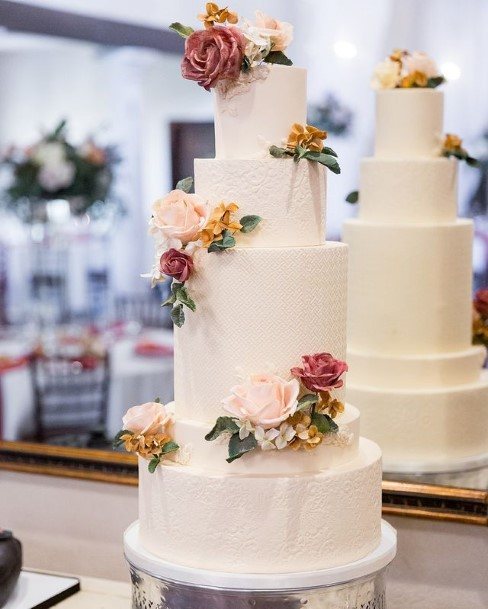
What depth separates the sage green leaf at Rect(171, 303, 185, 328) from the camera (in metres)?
1.89

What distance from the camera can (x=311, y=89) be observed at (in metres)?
3.46

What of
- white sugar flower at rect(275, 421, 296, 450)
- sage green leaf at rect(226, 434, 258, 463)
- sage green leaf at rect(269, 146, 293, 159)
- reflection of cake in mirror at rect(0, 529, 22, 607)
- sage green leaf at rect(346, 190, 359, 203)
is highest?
sage green leaf at rect(269, 146, 293, 159)

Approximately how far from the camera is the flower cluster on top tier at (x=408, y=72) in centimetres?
257

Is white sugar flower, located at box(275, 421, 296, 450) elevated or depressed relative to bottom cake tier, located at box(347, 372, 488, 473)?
elevated

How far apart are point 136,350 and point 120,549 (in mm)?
1507

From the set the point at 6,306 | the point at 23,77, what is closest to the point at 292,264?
the point at 6,306

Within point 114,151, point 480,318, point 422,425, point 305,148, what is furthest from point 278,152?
point 114,151

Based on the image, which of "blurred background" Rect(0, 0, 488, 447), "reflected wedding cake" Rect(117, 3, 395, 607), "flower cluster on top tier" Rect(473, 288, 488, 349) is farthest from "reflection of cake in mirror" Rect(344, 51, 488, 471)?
"reflected wedding cake" Rect(117, 3, 395, 607)

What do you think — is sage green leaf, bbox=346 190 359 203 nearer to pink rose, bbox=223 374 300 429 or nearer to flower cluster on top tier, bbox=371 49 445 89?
flower cluster on top tier, bbox=371 49 445 89

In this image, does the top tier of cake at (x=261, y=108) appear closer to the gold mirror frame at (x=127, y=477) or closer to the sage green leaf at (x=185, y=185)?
the sage green leaf at (x=185, y=185)

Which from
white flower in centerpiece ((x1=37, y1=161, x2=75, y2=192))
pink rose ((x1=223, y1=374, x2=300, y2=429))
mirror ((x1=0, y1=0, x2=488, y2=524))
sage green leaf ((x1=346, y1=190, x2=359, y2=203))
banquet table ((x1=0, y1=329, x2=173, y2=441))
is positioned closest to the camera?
pink rose ((x1=223, y1=374, x2=300, y2=429))

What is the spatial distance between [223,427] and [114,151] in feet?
16.2

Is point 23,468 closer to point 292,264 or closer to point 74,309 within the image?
point 292,264

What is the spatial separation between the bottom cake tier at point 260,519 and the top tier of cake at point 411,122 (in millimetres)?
971
